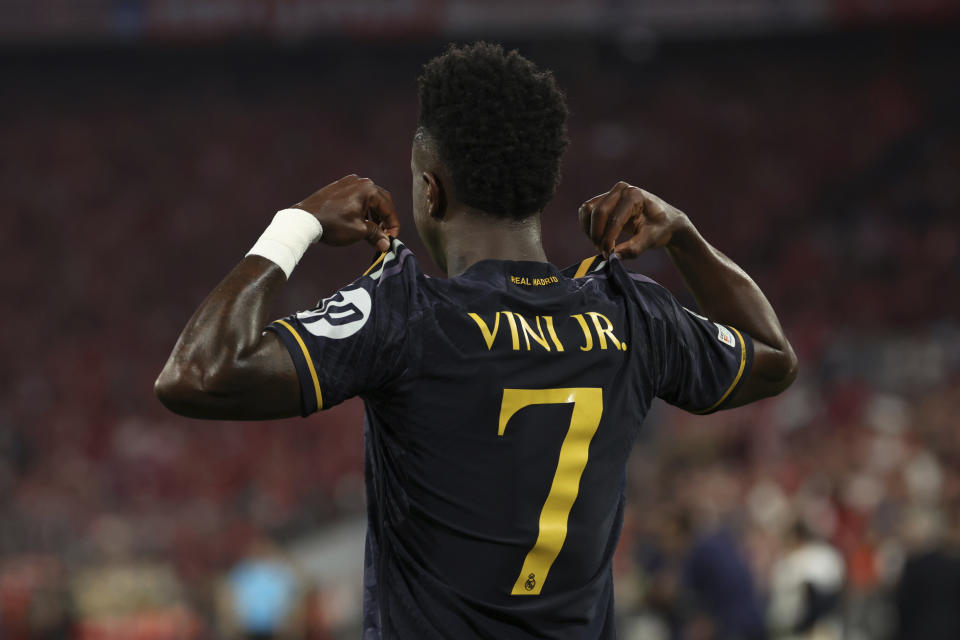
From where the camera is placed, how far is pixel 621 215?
2.12 metres

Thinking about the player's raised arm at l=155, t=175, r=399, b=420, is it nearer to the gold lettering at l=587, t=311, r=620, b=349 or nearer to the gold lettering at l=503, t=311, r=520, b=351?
the gold lettering at l=503, t=311, r=520, b=351

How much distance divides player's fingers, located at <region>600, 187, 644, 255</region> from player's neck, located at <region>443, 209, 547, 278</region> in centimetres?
16

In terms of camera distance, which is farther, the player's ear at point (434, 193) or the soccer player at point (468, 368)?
the player's ear at point (434, 193)

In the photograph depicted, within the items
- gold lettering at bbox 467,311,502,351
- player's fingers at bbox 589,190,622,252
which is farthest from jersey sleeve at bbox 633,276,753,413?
gold lettering at bbox 467,311,502,351

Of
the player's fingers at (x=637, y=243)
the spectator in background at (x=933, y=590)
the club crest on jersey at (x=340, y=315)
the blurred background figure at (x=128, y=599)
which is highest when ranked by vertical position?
the player's fingers at (x=637, y=243)

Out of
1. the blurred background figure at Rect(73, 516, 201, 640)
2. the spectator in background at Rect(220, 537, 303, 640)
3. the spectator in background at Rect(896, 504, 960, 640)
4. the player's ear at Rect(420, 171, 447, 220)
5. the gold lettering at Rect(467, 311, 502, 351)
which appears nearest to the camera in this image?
the gold lettering at Rect(467, 311, 502, 351)

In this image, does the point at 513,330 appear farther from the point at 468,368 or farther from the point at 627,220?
the point at 627,220

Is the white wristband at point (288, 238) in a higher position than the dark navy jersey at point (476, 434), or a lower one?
higher

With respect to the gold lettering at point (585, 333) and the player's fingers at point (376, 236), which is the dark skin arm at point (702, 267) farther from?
the player's fingers at point (376, 236)

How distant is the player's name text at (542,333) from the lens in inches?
73.6

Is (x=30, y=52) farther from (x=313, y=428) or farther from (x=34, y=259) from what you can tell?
(x=313, y=428)

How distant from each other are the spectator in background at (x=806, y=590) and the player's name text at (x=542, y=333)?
466 cm

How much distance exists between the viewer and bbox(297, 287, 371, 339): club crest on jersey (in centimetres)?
179

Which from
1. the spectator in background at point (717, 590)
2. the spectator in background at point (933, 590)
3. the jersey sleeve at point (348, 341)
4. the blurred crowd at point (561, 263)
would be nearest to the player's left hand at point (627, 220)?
the jersey sleeve at point (348, 341)
